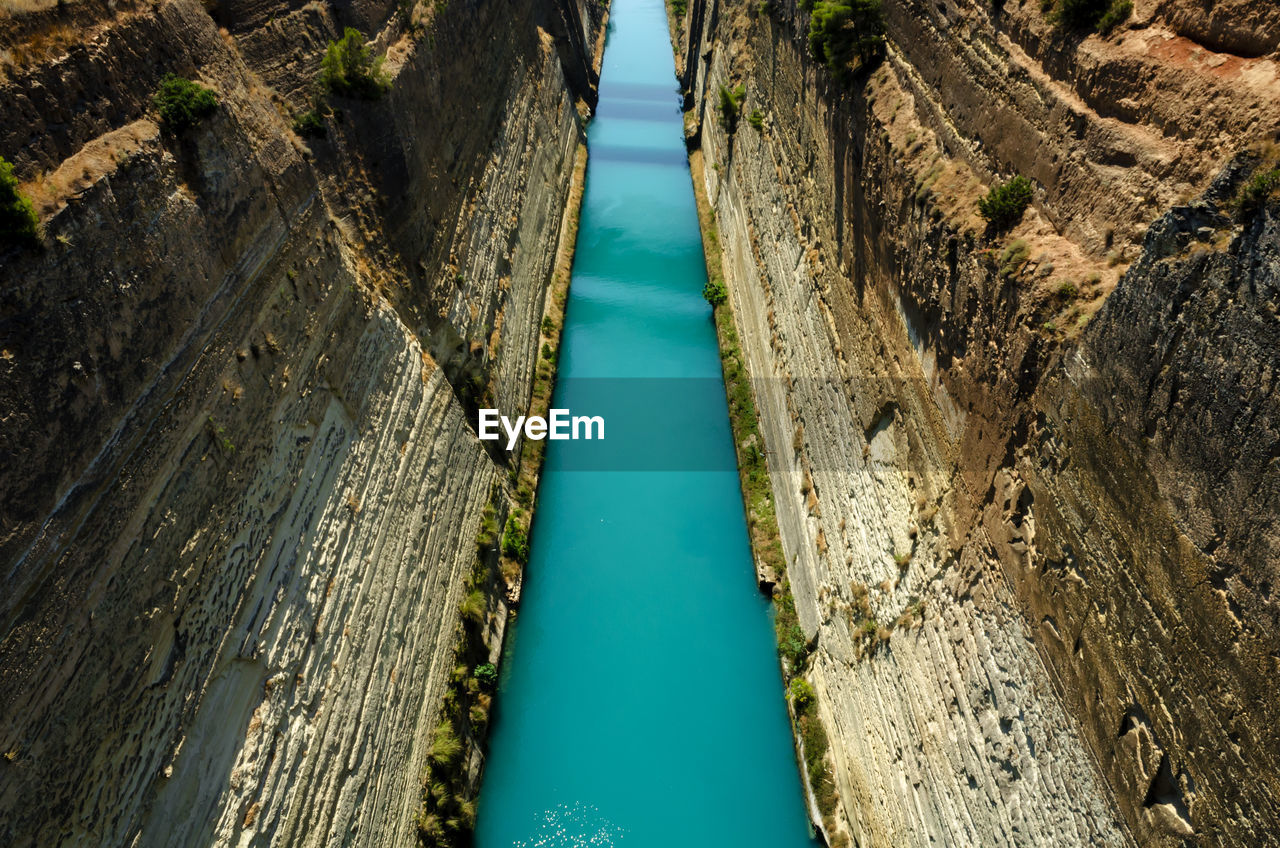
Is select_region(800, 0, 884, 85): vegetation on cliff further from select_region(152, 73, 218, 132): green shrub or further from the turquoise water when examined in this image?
select_region(152, 73, 218, 132): green shrub

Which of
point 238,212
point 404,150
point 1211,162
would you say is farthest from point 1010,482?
point 404,150

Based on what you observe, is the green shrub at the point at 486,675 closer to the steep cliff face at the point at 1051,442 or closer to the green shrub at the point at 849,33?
the steep cliff face at the point at 1051,442

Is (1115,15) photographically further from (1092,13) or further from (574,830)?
(574,830)

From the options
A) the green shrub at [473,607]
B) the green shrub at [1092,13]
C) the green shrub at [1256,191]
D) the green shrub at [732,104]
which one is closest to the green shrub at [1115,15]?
the green shrub at [1092,13]

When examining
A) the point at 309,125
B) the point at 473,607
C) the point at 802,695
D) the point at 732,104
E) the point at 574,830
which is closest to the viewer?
the point at 309,125

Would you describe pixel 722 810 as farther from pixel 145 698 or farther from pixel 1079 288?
pixel 1079 288

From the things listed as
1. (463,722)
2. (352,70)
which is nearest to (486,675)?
(463,722)

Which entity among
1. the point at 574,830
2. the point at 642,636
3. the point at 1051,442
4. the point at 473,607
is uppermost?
the point at 1051,442
